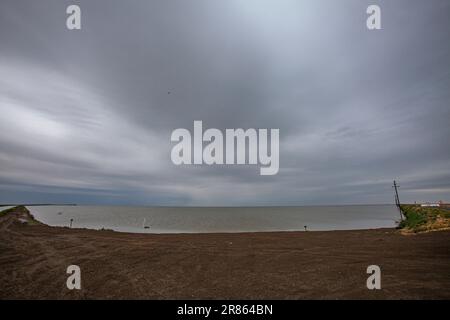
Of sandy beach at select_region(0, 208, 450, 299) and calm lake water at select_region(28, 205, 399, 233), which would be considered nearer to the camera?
sandy beach at select_region(0, 208, 450, 299)

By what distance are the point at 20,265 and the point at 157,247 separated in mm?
8308

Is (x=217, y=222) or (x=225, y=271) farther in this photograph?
(x=217, y=222)

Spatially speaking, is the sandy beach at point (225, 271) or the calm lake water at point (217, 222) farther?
the calm lake water at point (217, 222)

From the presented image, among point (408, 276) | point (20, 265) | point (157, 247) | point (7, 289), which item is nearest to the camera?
point (7, 289)

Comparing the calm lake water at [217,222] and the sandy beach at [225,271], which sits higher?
the sandy beach at [225,271]

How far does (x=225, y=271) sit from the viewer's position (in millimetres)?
11969

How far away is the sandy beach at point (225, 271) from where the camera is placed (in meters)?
8.99

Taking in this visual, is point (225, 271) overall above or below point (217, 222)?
above

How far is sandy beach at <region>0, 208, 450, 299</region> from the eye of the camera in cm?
899

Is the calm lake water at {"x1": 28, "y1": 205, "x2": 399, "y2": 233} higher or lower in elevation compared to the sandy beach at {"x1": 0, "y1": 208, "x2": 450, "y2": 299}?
lower
